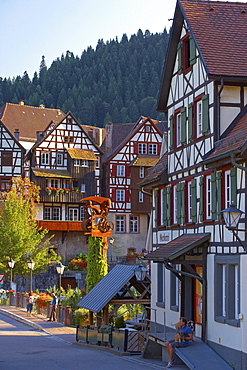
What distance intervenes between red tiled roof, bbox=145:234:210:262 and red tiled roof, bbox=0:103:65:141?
203ft

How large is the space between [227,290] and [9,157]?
2095 inches

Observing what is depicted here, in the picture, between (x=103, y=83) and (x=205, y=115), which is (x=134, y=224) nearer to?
(x=205, y=115)

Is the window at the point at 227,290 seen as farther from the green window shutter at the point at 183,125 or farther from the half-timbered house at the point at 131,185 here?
the half-timbered house at the point at 131,185

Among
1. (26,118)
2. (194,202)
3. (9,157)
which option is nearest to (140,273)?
(194,202)

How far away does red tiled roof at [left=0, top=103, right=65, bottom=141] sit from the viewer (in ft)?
278

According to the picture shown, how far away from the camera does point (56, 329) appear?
32.8 meters

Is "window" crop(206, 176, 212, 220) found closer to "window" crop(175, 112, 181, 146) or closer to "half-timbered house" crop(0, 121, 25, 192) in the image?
"window" crop(175, 112, 181, 146)

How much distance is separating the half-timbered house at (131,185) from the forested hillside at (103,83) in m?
58.7

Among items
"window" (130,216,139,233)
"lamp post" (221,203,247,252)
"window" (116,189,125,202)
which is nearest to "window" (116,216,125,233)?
"window" (130,216,139,233)

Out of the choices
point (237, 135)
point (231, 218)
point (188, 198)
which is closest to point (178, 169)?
point (188, 198)

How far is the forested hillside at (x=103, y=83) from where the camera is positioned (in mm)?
141625

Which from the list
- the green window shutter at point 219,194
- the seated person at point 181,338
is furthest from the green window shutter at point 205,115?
the seated person at point 181,338

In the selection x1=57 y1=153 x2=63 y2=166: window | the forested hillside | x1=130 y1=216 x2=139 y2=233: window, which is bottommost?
x1=130 y1=216 x2=139 y2=233: window

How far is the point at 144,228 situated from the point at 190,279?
45.3 meters
